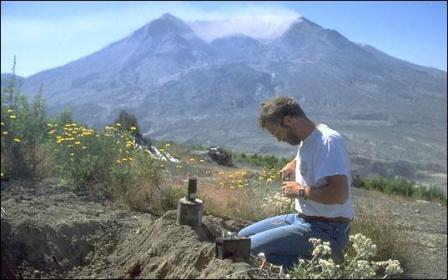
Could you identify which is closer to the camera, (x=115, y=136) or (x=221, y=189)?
(x=221, y=189)

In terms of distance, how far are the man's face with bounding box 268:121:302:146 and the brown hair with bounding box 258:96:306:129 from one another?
0.03 metres

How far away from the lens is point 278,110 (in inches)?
170

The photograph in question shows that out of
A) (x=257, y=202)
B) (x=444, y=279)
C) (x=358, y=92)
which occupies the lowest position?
(x=444, y=279)

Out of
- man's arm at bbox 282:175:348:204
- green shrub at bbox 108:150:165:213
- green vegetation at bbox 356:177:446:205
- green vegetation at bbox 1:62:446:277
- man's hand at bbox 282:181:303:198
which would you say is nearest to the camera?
man's arm at bbox 282:175:348:204

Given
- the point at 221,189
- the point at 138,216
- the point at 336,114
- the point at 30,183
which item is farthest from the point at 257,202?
the point at 336,114

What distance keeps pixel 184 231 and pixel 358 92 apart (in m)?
187

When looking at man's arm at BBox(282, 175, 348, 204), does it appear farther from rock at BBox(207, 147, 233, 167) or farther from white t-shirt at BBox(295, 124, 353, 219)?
rock at BBox(207, 147, 233, 167)

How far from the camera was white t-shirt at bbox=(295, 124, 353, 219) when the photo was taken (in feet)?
13.7

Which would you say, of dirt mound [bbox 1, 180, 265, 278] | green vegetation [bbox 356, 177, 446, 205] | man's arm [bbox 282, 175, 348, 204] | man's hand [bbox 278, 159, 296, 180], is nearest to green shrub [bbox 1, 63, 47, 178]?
dirt mound [bbox 1, 180, 265, 278]

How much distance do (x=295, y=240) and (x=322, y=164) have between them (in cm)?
57

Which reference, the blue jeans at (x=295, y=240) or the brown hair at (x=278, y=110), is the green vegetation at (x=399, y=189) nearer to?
the blue jeans at (x=295, y=240)

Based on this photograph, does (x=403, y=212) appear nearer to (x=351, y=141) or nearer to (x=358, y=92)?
(x=351, y=141)

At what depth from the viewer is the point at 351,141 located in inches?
4247

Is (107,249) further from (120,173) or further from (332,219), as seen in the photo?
(120,173)
